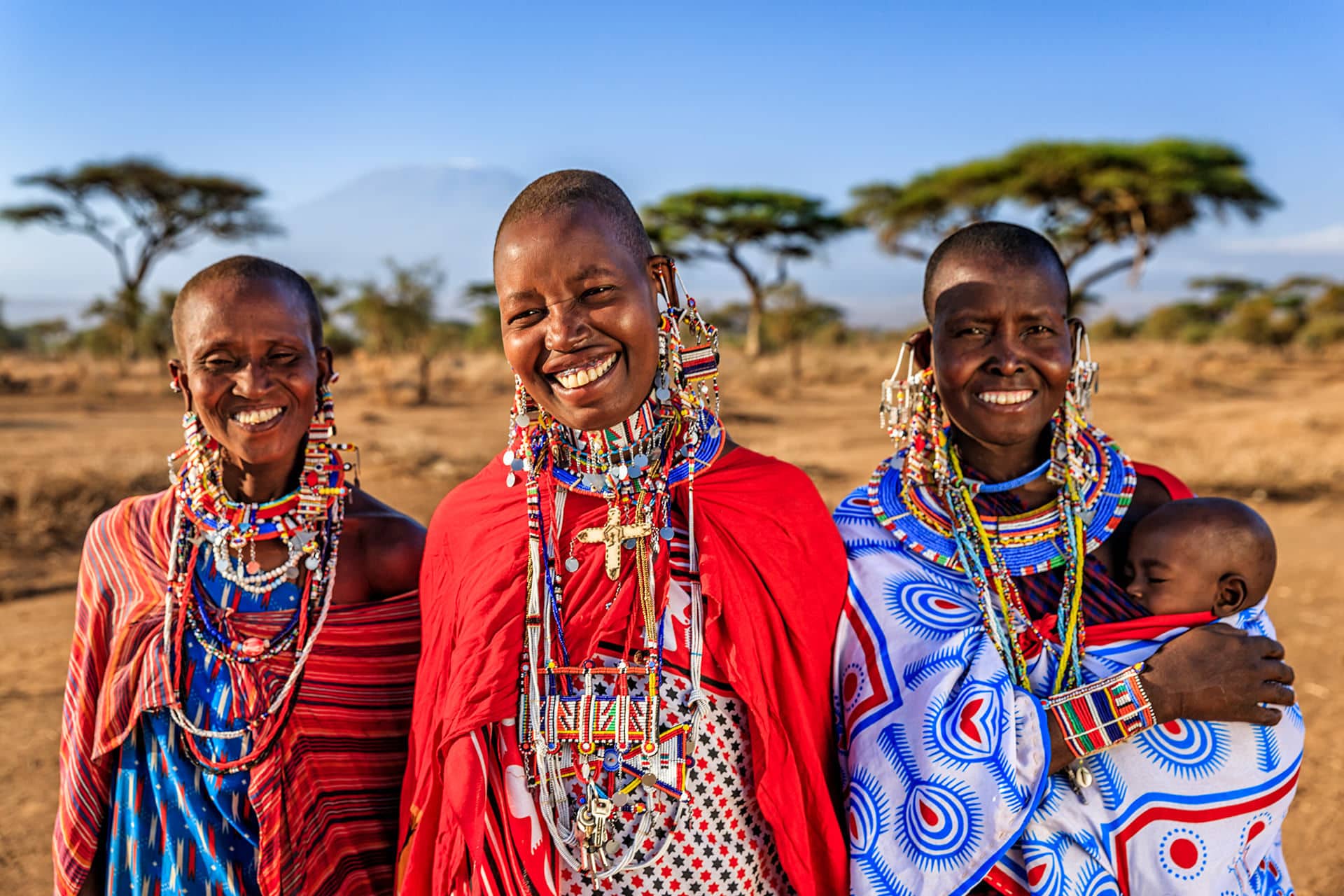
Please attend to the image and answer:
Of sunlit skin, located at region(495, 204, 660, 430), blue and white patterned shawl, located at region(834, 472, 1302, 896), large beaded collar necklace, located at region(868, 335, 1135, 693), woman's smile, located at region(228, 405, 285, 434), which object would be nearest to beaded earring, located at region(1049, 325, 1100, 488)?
large beaded collar necklace, located at region(868, 335, 1135, 693)

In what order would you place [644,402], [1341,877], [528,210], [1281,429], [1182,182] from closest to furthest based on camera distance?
[528,210] < [644,402] < [1341,877] < [1281,429] < [1182,182]

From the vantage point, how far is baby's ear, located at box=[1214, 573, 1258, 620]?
78.4 inches

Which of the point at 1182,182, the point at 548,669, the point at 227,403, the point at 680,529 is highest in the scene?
the point at 1182,182

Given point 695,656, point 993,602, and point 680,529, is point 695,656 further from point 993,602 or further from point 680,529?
point 993,602

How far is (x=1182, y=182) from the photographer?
741 inches

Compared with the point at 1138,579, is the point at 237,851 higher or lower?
lower

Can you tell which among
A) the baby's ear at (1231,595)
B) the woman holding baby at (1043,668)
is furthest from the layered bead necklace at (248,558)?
the baby's ear at (1231,595)

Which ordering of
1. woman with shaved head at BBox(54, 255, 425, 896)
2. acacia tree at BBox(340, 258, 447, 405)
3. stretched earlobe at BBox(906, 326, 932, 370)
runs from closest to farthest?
woman with shaved head at BBox(54, 255, 425, 896) → stretched earlobe at BBox(906, 326, 932, 370) → acacia tree at BBox(340, 258, 447, 405)

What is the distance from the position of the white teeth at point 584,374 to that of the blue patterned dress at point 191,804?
95cm

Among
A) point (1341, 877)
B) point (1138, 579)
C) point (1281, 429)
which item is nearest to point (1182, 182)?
point (1281, 429)

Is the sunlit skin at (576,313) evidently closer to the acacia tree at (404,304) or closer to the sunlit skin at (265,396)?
the sunlit skin at (265,396)

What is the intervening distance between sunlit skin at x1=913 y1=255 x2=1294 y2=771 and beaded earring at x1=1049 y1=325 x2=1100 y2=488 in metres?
0.04

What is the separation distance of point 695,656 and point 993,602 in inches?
26.2

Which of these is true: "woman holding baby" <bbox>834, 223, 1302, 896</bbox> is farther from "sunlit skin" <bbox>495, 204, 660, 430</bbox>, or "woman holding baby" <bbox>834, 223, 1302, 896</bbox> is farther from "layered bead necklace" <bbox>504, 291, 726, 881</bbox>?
"sunlit skin" <bbox>495, 204, 660, 430</bbox>
